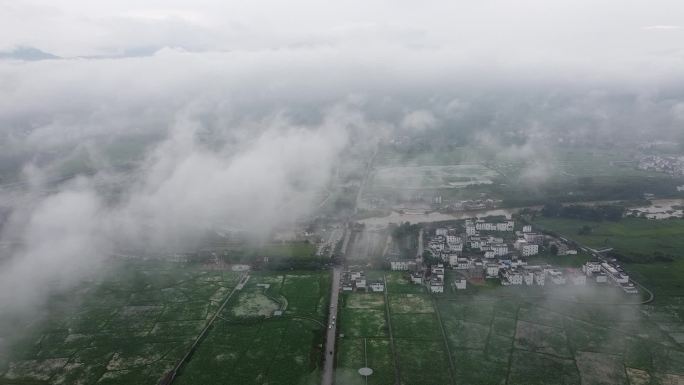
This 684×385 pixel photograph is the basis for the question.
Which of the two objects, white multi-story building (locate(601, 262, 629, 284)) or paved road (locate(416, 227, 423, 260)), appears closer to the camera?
white multi-story building (locate(601, 262, 629, 284))

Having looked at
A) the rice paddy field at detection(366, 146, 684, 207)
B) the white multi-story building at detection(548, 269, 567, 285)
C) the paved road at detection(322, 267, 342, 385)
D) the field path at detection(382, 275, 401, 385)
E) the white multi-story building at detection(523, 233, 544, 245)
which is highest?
the white multi-story building at detection(548, 269, 567, 285)

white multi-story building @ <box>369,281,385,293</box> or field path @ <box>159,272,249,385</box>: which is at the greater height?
white multi-story building @ <box>369,281,385,293</box>

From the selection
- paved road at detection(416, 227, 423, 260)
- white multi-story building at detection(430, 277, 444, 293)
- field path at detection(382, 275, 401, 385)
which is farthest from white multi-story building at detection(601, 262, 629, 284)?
field path at detection(382, 275, 401, 385)

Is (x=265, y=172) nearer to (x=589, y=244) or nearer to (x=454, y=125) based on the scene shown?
(x=589, y=244)

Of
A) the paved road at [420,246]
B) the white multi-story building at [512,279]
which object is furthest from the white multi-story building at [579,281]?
the paved road at [420,246]

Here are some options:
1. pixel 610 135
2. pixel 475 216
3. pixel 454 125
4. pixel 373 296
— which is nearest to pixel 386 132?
pixel 454 125

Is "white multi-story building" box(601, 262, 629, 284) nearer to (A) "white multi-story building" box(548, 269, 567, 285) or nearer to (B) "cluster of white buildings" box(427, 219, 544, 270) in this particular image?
(A) "white multi-story building" box(548, 269, 567, 285)
